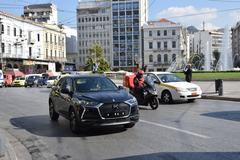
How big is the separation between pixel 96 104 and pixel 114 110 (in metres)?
0.49

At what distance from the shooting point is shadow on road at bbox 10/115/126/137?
10938 millimetres

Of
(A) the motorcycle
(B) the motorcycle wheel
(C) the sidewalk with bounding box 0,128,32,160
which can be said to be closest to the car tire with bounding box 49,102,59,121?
(C) the sidewalk with bounding box 0,128,32,160

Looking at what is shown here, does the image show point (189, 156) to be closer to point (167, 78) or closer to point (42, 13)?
point (167, 78)

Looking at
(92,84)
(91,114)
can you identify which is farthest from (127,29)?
(91,114)

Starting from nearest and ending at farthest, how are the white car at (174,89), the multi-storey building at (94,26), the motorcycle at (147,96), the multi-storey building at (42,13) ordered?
the motorcycle at (147,96) → the white car at (174,89) → the multi-storey building at (42,13) → the multi-storey building at (94,26)

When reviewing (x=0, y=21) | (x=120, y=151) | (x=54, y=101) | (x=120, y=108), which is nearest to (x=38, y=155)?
(x=120, y=151)

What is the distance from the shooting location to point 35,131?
11.7 meters

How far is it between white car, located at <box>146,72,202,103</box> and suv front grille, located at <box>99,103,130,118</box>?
9152mm

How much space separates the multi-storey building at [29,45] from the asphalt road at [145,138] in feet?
191

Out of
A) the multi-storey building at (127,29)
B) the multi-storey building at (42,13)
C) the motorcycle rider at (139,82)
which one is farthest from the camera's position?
the multi-storey building at (127,29)

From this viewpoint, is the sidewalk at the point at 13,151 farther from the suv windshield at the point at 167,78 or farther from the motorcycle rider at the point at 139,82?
the suv windshield at the point at 167,78

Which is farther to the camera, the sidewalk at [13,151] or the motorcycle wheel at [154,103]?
the motorcycle wheel at [154,103]

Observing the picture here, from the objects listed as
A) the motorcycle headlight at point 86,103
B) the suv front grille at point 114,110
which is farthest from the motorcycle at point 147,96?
the motorcycle headlight at point 86,103

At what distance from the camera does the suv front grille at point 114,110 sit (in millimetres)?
10203
